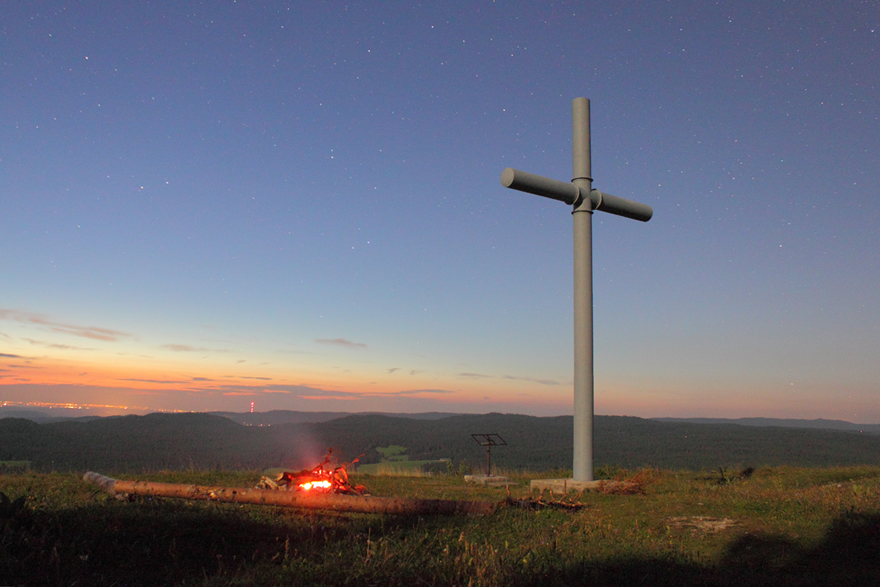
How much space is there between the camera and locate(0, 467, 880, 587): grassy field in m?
5.66

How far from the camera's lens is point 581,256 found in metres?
14.0

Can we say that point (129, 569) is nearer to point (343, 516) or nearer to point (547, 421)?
point (343, 516)

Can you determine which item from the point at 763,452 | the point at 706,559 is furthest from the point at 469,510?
the point at 763,452

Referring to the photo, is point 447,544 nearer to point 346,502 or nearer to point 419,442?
point 346,502

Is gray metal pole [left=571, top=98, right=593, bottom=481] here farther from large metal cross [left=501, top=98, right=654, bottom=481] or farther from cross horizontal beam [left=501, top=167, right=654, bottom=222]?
cross horizontal beam [left=501, top=167, right=654, bottom=222]

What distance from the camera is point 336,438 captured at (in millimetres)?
95125

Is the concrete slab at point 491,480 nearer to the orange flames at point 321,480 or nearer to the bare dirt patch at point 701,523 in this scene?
the orange flames at point 321,480

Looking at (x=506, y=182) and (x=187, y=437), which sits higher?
(x=506, y=182)

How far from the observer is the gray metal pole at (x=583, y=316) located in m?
13.5

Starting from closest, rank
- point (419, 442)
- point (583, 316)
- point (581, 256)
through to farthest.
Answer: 1. point (583, 316)
2. point (581, 256)
3. point (419, 442)

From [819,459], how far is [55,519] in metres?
77.3

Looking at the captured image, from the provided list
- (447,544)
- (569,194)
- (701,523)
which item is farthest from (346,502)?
(569,194)

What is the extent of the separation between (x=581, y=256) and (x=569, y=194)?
5.10ft

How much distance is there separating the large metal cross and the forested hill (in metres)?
47.4
